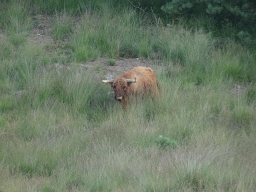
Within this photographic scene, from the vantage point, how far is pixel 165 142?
5145 mm

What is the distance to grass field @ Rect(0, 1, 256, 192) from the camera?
13.9 ft

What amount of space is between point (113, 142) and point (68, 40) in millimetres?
5913

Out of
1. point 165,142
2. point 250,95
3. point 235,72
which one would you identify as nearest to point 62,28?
point 235,72

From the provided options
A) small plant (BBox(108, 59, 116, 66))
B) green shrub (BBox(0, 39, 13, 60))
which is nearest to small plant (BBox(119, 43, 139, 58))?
small plant (BBox(108, 59, 116, 66))

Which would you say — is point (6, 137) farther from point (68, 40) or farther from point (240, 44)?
point (240, 44)

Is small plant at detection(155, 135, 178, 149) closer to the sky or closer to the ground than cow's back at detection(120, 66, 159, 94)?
closer to the ground

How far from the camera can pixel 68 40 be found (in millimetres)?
10359

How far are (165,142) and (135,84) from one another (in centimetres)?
176

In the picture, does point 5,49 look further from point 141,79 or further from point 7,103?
point 141,79

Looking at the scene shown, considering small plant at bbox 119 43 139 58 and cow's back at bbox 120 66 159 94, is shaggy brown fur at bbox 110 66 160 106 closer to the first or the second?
cow's back at bbox 120 66 159 94

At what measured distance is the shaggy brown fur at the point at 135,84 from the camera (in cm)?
614

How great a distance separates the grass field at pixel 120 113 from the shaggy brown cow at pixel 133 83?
0.24 meters

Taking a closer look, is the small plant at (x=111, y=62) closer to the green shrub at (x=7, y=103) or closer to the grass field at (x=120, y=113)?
the grass field at (x=120, y=113)

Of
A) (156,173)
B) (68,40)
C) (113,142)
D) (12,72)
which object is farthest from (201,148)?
(68,40)
